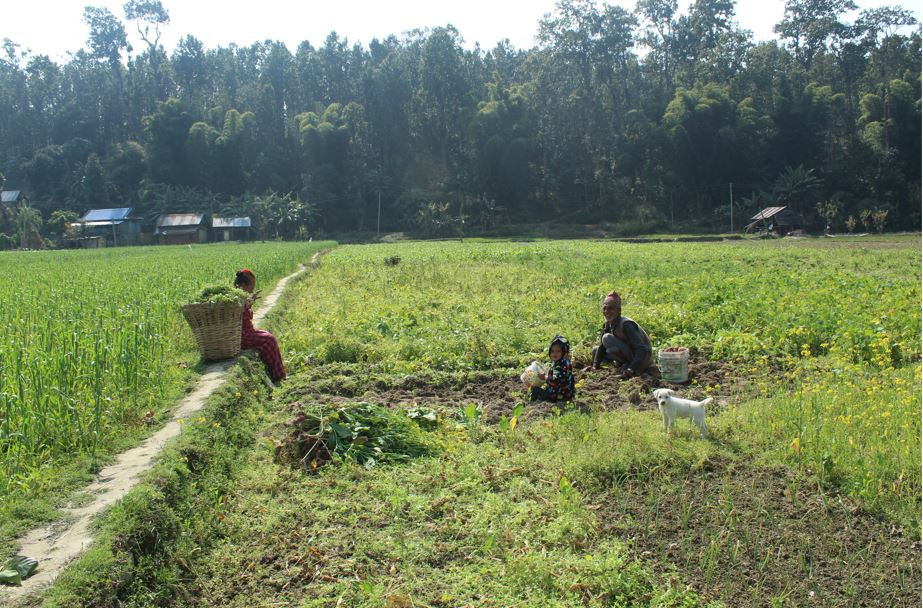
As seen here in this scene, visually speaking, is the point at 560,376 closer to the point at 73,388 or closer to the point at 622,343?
the point at 622,343

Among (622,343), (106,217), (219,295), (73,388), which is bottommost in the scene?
(622,343)

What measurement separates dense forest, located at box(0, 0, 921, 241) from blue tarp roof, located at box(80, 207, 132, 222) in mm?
2361

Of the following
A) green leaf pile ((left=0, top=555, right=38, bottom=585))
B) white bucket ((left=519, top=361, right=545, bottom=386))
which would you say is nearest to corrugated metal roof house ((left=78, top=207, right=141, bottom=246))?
white bucket ((left=519, top=361, right=545, bottom=386))

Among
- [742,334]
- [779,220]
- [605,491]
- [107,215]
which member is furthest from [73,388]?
[107,215]

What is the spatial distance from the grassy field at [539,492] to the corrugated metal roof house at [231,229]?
57806 mm

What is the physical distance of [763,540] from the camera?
3906 millimetres

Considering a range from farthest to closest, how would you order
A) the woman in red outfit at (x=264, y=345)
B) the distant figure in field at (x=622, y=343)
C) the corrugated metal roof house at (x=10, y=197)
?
1. the corrugated metal roof house at (x=10, y=197)
2. the woman in red outfit at (x=264, y=345)
3. the distant figure in field at (x=622, y=343)

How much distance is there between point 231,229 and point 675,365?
61.2m

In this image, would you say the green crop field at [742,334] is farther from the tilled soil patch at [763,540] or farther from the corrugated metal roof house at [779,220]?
the corrugated metal roof house at [779,220]

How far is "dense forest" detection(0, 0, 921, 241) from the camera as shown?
189 feet

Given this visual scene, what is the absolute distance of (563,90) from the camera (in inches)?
2798

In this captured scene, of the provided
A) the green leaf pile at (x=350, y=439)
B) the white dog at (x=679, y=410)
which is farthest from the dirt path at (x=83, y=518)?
the white dog at (x=679, y=410)

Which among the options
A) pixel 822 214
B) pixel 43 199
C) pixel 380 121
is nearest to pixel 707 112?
pixel 822 214

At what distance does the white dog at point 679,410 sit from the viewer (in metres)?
5.23
